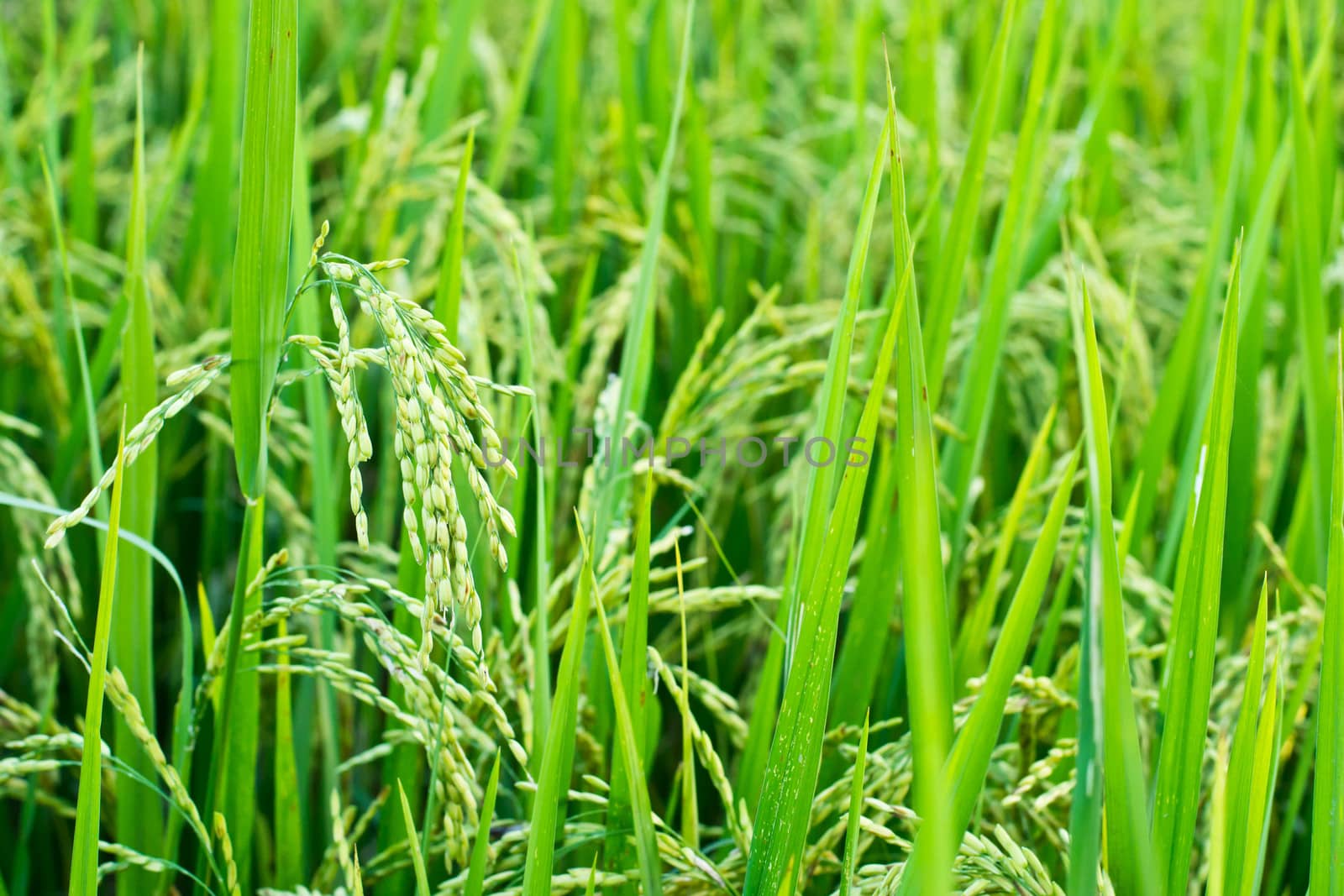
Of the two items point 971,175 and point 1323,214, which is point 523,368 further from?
point 1323,214

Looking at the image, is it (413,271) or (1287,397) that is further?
(413,271)

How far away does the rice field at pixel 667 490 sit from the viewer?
711mm

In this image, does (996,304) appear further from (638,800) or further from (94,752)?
(94,752)

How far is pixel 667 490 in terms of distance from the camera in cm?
138

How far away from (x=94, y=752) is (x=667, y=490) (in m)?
0.78

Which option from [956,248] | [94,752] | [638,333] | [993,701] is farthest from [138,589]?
[956,248]

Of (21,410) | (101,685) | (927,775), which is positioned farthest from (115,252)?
(927,775)

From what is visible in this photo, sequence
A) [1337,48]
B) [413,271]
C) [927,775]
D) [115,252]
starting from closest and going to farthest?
[927,775], [413,271], [115,252], [1337,48]

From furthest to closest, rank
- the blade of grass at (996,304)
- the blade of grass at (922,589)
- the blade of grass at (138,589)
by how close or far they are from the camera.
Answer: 1. the blade of grass at (996,304)
2. the blade of grass at (138,589)
3. the blade of grass at (922,589)

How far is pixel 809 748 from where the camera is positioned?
2.36 feet

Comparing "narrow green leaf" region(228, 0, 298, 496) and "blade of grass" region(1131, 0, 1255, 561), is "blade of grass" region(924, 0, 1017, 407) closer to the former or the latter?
"blade of grass" region(1131, 0, 1255, 561)

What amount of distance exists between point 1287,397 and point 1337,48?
1.99m

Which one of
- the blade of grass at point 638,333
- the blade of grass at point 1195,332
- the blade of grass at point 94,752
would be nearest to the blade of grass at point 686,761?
the blade of grass at point 638,333

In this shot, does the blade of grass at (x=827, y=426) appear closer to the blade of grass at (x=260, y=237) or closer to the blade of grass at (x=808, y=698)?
the blade of grass at (x=808, y=698)
